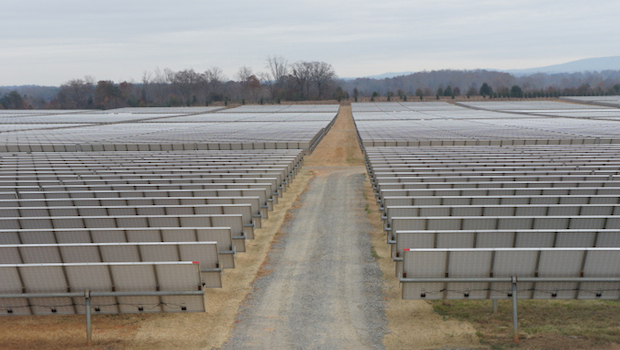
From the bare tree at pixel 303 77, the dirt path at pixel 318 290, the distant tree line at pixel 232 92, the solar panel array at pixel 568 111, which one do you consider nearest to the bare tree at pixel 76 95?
the distant tree line at pixel 232 92

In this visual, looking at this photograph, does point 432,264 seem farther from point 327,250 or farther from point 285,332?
point 327,250

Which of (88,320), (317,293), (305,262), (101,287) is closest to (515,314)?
(317,293)

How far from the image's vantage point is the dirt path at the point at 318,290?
9164 millimetres

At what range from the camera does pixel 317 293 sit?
1117 centimetres

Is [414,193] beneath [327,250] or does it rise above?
above

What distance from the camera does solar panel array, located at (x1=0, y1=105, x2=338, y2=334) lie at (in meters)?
9.00

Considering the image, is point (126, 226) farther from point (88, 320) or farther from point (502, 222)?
point (502, 222)

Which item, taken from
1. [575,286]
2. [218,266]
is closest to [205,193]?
[218,266]

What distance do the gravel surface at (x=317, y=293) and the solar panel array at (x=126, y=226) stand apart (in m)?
1.29

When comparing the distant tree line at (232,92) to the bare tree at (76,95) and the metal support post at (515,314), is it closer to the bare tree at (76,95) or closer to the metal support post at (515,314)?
the bare tree at (76,95)

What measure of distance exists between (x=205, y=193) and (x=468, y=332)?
10.7 m

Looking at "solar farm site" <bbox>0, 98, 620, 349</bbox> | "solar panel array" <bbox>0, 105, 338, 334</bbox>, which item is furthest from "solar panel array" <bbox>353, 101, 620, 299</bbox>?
"solar panel array" <bbox>0, 105, 338, 334</bbox>

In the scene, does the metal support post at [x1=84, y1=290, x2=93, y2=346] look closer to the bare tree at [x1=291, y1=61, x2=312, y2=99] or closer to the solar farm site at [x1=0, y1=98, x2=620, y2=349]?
the solar farm site at [x1=0, y1=98, x2=620, y2=349]

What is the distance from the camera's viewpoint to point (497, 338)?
28.8 ft
